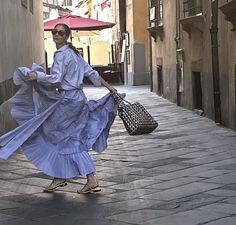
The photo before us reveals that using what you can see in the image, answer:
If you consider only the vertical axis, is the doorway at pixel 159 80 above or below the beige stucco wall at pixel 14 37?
below

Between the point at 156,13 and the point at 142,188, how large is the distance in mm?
13782

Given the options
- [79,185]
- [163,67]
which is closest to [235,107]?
[79,185]

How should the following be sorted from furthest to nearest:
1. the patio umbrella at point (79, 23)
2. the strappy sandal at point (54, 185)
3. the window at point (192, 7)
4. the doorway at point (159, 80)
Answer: the patio umbrella at point (79, 23)
the doorway at point (159, 80)
the window at point (192, 7)
the strappy sandal at point (54, 185)

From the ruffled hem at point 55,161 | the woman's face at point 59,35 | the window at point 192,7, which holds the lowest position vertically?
the ruffled hem at point 55,161

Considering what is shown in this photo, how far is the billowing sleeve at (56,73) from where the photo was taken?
5.68m

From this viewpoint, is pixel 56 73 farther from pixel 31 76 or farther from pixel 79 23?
pixel 79 23

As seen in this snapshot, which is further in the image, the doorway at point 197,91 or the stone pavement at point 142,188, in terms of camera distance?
the doorway at point 197,91

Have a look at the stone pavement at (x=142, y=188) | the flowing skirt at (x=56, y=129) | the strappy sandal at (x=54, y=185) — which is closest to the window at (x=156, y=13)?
the stone pavement at (x=142, y=188)

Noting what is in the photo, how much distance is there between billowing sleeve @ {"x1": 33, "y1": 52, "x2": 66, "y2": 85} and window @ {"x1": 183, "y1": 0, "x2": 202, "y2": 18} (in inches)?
283

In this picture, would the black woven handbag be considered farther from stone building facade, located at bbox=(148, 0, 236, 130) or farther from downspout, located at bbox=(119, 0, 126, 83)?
downspout, located at bbox=(119, 0, 126, 83)

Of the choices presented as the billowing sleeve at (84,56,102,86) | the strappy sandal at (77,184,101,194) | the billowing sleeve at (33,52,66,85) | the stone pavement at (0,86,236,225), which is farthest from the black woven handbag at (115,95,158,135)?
the strappy sandal at (77,184,101,194)

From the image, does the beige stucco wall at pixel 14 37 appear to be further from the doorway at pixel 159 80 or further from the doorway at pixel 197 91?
the doorway at pixel 159 80

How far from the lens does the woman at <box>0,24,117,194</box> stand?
5.70 m

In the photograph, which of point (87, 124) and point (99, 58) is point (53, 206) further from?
point (99, 58)
